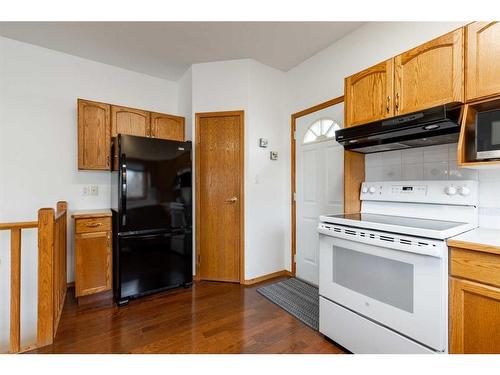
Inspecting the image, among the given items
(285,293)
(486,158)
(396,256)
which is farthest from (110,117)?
(486,158)

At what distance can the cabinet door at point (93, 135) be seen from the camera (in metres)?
2.59

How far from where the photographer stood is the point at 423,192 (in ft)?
5.58

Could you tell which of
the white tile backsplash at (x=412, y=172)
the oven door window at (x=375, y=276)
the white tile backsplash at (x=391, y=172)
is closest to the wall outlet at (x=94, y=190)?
the oven door window at (x=375, y=276)

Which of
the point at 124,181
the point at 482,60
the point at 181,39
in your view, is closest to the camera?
the point at 482,60

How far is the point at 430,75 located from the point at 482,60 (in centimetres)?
23

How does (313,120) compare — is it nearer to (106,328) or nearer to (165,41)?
(165,41)

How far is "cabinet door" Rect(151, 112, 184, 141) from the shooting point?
303 centimetres

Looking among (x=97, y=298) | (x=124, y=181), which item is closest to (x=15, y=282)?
(x=97, y=298)

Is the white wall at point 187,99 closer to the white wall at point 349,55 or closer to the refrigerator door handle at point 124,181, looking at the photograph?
the refrigerator door handle at point 124,181

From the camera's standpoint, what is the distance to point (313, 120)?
9.14 feet

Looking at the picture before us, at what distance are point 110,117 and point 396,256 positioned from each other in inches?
118

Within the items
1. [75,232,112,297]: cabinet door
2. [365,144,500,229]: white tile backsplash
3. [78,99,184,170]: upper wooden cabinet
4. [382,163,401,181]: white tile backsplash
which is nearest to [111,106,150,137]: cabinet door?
[78,99,184,170]: upper wooden cabinet

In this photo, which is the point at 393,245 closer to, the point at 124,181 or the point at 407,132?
the point at 407,132

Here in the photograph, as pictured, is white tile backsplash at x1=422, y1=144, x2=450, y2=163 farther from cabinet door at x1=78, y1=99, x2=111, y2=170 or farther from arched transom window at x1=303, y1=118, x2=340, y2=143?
cabinet door at x1=78, y1=99, x2=111, y2=170
